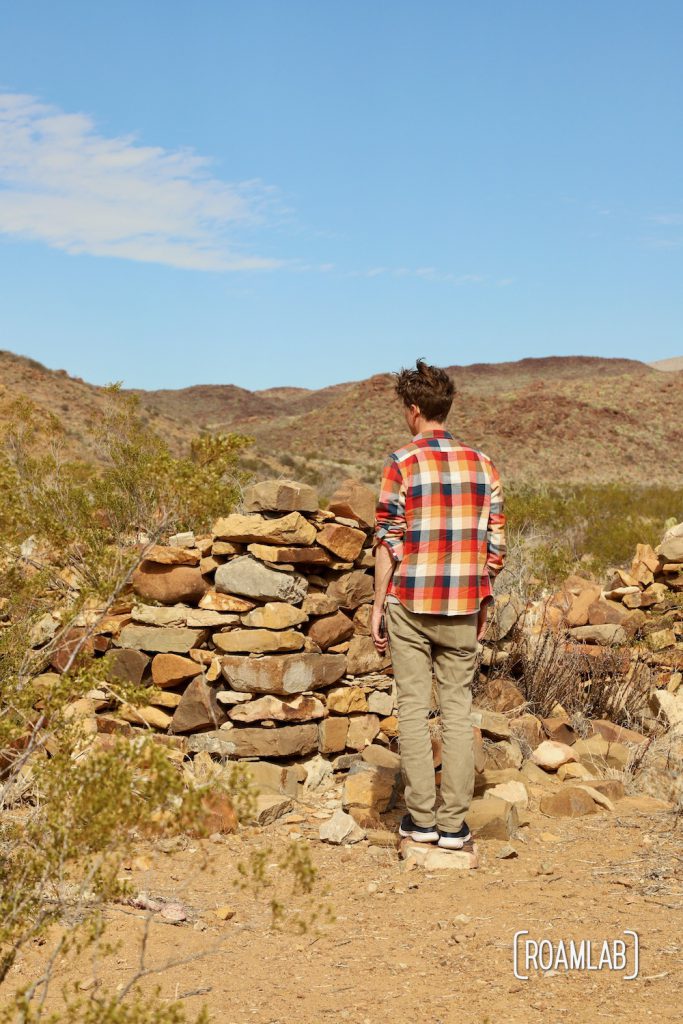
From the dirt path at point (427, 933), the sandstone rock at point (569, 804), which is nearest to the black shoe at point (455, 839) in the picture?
the dirt path at point (427, 933)

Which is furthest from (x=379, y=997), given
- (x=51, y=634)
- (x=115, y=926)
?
(x=51, y=634)

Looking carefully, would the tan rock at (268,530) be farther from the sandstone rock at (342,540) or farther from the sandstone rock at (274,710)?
the sandstone rock at (274,710)

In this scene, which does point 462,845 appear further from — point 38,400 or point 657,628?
point 38,400

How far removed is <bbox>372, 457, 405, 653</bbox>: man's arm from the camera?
4.31 m

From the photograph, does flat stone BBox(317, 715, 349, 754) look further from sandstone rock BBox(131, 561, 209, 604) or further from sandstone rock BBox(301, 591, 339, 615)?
sandstone rock BBox(131, 561, 209, 604)

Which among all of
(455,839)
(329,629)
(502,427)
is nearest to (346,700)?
(329,629)

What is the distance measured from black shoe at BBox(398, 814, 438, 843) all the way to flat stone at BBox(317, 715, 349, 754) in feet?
3.87

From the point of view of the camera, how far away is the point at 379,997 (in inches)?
120

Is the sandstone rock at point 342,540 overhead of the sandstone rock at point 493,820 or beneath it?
overhead

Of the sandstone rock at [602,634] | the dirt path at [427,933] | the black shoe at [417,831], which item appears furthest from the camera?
the sandstone rock at [602,634]

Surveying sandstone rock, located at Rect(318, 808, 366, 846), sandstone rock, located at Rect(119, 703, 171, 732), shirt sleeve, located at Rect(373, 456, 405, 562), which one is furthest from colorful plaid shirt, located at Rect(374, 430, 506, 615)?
sandstone rock, located at Rect(119, 703, 171, 732)

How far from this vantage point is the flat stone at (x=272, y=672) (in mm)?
5473

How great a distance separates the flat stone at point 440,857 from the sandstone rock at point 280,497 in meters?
2.10

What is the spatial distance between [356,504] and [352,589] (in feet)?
1.70
